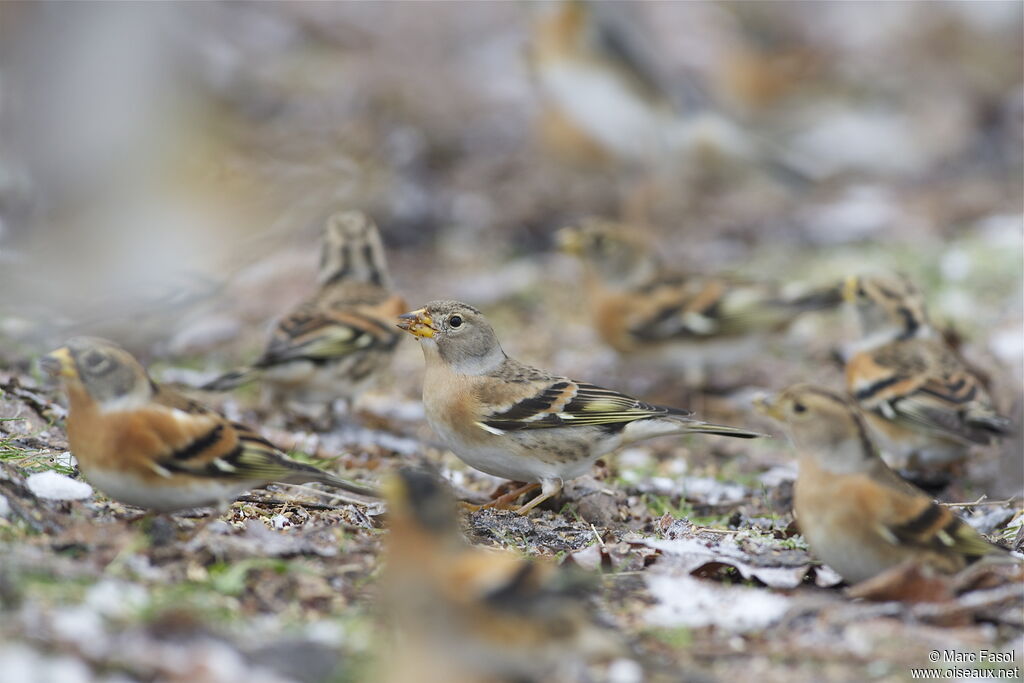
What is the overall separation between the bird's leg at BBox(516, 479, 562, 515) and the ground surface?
0.25ft

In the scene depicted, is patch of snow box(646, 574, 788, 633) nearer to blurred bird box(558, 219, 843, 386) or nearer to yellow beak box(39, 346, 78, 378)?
yellow beak box(39, 346, 78, 378)

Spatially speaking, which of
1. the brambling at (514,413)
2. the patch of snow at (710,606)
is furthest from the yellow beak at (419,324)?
the patch of snow at (710,606)

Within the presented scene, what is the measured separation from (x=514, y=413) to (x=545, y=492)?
0.33 m

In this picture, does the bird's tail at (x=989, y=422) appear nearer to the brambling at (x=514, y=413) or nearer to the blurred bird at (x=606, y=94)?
the brambling at (x=514, y=413)

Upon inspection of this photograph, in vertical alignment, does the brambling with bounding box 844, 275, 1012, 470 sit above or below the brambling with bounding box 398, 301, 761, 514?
above

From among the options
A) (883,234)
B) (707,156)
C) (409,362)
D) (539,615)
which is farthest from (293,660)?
(707,156)

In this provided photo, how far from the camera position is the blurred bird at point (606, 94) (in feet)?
28.8

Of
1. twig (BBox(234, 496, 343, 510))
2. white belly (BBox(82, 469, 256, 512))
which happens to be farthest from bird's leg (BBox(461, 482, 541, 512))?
white belly (BBox(82, 469, 256, 512))

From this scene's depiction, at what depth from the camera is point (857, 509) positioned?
338 cm

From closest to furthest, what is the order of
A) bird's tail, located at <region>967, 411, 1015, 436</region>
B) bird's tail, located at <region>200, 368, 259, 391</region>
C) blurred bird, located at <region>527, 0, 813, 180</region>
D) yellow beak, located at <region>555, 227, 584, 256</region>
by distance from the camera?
bird's tail, located at <region>967, 411, 1015, 436</region> → bird's tail, located at <region>200, 368, 259, 391</region> → yellow beak, located at <region>555, 227, 584, 256</region> → blurred bird, located at <region>527, 0, 813, 180</region>

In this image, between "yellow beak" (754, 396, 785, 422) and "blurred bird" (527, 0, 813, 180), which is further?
"blurred bird" (527, 0, 813, 180)

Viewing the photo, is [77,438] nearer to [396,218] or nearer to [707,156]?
[396,218]

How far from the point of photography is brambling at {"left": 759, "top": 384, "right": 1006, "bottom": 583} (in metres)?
3.35

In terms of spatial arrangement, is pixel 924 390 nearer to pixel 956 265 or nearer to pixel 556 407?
pixel 556 407
